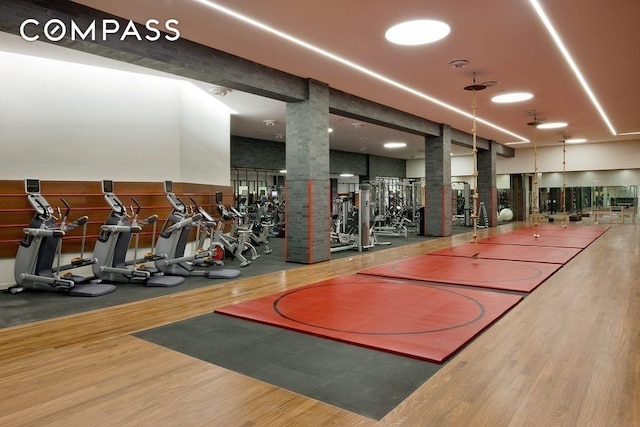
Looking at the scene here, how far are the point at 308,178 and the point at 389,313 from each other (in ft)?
12.2

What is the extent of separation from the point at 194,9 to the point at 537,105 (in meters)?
8.19

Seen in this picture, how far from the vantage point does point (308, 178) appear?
24.2 ft

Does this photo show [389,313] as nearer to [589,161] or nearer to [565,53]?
[565,53]

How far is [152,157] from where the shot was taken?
23.1 ft

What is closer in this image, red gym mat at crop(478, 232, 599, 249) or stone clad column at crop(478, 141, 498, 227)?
red gym mat at crop(478, 232, 599, 249)

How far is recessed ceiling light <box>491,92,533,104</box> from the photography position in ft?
28.6

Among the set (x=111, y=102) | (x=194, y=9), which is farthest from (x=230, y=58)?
(x=111, y=102)

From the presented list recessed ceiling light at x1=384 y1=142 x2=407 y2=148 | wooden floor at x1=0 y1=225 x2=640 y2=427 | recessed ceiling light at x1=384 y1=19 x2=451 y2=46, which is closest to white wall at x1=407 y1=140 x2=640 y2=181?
recessed ceiling light at x1=384 y1=142 x2=407 y2=148

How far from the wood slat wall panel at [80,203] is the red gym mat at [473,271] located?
3.60 meters

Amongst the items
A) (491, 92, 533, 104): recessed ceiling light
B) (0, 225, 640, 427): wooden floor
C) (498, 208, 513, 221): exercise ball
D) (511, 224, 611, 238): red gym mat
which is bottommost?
(0, 225, 640, 427): wooden floor

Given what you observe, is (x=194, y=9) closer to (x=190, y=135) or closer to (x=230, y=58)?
(x=230, y=58)

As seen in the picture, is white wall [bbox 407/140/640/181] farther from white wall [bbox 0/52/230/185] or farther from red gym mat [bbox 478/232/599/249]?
white wall [bbox 0/52/230/185]

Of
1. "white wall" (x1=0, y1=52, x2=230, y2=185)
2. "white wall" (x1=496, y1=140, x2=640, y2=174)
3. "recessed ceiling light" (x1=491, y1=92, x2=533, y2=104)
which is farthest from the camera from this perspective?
"white wall" (x1=496, y1=140, x2=640, y2=174)

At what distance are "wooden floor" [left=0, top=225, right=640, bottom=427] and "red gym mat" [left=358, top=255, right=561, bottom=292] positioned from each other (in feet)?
3.75
